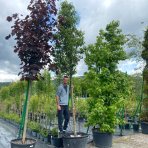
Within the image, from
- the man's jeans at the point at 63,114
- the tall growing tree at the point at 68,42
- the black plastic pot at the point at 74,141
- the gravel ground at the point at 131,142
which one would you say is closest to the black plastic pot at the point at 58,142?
the man's jeans at the point at 63,114

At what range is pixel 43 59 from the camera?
6.94m

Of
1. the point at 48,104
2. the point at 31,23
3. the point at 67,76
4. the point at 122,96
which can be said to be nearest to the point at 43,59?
the point at 31,23

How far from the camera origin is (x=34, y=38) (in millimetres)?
6715

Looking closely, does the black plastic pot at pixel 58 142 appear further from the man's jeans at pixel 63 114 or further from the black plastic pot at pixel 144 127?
the black plastic pot at pixel 144 127

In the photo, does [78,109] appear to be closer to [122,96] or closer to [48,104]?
[48,104]

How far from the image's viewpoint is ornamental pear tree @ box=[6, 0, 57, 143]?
22.1 ft

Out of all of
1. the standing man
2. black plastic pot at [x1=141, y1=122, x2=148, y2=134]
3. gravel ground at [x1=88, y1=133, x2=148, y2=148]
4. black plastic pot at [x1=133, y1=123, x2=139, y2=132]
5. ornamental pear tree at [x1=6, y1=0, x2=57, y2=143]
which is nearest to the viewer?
ornamental pear tree at [x1=6, y1=0, x2=57, y2=143]

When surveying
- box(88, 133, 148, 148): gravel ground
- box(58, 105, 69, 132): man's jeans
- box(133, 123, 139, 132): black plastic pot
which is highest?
box(58, 105, 69, 132): man's jeans

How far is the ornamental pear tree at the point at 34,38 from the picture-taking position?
6750 mm

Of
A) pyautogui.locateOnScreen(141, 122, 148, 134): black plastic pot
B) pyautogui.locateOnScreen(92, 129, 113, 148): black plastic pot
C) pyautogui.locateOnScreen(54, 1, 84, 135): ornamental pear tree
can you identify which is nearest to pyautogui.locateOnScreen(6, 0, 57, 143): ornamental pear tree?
pyautogui.locateOnScreen(54, 1, 84, 135): ornamental pear tree

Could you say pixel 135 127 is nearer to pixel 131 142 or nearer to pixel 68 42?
pixel 131 142

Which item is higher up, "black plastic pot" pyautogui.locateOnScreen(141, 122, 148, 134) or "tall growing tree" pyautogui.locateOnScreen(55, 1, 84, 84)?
"tall growing tree" pyautogui.locateOnScreen(55, 1, 84, 84)

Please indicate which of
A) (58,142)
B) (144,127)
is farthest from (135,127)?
(58,142)

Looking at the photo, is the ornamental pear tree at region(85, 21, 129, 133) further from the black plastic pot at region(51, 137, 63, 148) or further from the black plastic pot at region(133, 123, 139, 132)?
the black plastic pot at region(133, 123, 139, 132)
